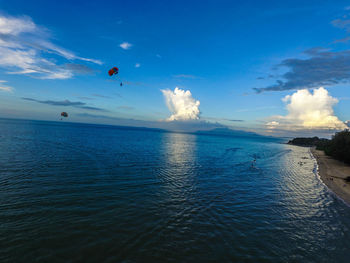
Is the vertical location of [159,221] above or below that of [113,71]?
below

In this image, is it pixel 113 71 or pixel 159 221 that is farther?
pixel 113 71

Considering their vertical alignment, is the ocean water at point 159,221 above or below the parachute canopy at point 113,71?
below

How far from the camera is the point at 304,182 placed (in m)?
36.5

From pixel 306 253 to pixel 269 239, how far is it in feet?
8.75

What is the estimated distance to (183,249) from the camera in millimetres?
13609

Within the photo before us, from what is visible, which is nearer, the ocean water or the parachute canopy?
the ocean water

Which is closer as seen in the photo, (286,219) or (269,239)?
(269,239)

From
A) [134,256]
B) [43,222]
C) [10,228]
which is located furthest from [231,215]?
[10,228]

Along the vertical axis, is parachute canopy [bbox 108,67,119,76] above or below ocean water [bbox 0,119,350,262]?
above

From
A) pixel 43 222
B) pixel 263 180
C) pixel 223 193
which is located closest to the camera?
pixel 43 222

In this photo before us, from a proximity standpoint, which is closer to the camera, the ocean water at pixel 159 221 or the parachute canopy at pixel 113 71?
the ocean water at pixel 159 221

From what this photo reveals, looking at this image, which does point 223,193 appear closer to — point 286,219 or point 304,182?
point 286,219

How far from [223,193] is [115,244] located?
695 inches

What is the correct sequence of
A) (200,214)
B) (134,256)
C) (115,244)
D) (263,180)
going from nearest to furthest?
(134,256)
(115,244)
(200,214)
(263,180)
